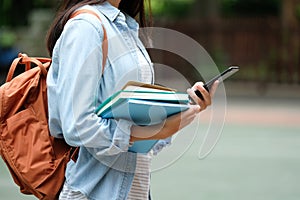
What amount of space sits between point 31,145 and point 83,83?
1.09 ft

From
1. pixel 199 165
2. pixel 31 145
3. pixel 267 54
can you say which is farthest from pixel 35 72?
pixel 267 54

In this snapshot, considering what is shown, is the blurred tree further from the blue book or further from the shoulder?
the blue book

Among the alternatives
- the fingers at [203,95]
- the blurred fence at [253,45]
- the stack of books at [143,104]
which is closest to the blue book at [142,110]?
the stack of books at [143,104]

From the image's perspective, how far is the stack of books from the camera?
92.8 inches

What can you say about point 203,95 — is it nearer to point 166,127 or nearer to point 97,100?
point 166,127

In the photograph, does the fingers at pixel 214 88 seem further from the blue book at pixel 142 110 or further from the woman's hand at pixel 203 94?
the blue book at pixel 142 110

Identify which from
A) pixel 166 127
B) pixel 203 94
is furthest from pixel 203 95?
pixel 166 127

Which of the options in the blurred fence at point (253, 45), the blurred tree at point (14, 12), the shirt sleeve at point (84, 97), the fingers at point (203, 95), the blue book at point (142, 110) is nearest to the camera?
the blue book at point (142, 110)

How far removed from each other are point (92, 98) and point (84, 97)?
3 cm

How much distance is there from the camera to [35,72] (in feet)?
9.17

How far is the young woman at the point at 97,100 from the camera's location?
2.47 metres

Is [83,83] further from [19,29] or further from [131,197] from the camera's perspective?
[19,29]

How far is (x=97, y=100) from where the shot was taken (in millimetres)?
2545

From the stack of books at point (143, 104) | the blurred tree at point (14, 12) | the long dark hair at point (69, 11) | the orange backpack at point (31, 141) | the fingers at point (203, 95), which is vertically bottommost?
the blurred tree at point (14, 12)
